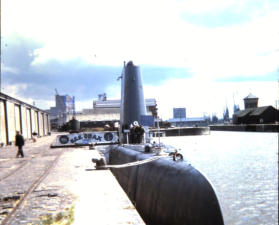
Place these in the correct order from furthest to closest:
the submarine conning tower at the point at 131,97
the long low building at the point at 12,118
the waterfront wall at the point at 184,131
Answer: the waterfront wall at the point at 184,131
the long low building at the point at 12,118
the submarine conning tower at the point at 131,97

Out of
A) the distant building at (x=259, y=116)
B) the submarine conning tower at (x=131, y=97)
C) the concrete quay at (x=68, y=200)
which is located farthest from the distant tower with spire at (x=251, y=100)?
the concrete quay at (x=68, y=200)

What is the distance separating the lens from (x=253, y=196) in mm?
21031

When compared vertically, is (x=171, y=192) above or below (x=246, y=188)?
above

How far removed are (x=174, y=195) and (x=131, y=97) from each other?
48.8ft

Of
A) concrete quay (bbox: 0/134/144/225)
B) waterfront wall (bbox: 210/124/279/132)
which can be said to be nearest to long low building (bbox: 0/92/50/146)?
concrete quay (bbox: 0/134/144/225)

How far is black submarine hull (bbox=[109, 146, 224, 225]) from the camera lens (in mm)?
6527

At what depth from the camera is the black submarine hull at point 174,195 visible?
6.53 metres

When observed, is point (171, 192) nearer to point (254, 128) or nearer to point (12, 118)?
point (12, 118)

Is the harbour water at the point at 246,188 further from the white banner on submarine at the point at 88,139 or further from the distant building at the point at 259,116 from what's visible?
the distant building at the point at 259,116

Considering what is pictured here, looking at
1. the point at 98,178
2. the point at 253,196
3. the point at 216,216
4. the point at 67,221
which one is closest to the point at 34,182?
the point at 98,178

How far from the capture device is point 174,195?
751cm

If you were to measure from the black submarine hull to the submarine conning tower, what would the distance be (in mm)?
11238

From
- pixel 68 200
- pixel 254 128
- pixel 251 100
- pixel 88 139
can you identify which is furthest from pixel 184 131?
pixel 68 200

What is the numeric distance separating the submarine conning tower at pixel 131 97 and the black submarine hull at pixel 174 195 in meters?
11.2
